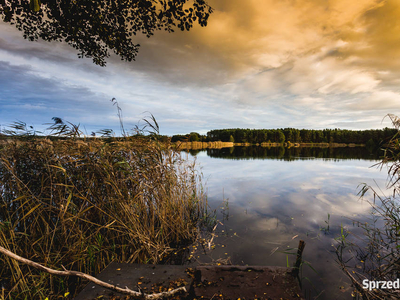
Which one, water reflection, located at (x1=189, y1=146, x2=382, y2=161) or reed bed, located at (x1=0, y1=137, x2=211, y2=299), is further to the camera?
water reflection, located at (x1=189, y1=146, x2=382, y2=161)

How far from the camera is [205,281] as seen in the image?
3033mm

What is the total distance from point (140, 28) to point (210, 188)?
9.83 meters

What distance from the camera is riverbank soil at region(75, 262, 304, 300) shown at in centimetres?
274

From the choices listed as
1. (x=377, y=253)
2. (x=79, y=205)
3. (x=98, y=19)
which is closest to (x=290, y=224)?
(x=377, y=253)

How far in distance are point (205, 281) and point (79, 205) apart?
130 inches

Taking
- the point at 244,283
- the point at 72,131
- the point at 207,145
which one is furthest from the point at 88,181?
the point at 207,145

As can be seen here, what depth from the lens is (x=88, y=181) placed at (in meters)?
3.96

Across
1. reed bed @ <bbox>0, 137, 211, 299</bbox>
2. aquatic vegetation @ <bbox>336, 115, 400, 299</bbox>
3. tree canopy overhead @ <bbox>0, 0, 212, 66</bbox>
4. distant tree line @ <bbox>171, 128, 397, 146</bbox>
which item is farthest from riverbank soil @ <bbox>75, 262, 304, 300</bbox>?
distant tree line @ <bbox>171, 128, 397, 146</bbox>

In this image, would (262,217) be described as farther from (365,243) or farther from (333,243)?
(365,243)

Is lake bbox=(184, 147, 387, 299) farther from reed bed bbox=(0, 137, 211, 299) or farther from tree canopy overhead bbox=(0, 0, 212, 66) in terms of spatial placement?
tree canopy overhead bbox=(0, 0, 212, 66)

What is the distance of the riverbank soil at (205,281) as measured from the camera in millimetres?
2740

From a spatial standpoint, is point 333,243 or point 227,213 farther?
point 227,213

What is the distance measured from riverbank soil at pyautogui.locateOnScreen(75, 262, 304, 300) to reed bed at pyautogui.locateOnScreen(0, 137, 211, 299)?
76cm

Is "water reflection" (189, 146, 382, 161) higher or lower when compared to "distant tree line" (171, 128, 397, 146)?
lower
